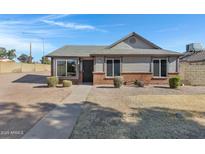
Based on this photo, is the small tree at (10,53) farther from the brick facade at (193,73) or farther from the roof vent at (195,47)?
the brick facade at (193,73)

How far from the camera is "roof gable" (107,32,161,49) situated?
19.4 metres

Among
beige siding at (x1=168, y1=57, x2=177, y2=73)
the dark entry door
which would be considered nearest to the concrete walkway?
the dark entry door

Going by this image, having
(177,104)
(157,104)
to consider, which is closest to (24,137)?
(157,104)

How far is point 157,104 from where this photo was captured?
9.30 metres

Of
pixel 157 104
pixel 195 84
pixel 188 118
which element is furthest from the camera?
pixel 195 84

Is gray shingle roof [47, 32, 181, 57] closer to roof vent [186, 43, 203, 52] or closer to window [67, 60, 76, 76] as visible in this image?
window [67, 60, 76, 76]

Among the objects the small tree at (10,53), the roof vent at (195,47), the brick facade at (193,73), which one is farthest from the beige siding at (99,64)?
the small tree at (10,53)

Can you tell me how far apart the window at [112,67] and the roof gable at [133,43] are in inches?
91.6

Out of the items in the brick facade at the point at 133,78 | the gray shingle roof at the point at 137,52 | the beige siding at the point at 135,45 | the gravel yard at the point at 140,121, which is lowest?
the gravel yard at the point at 140,121

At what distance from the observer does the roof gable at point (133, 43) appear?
1942 centimetres
